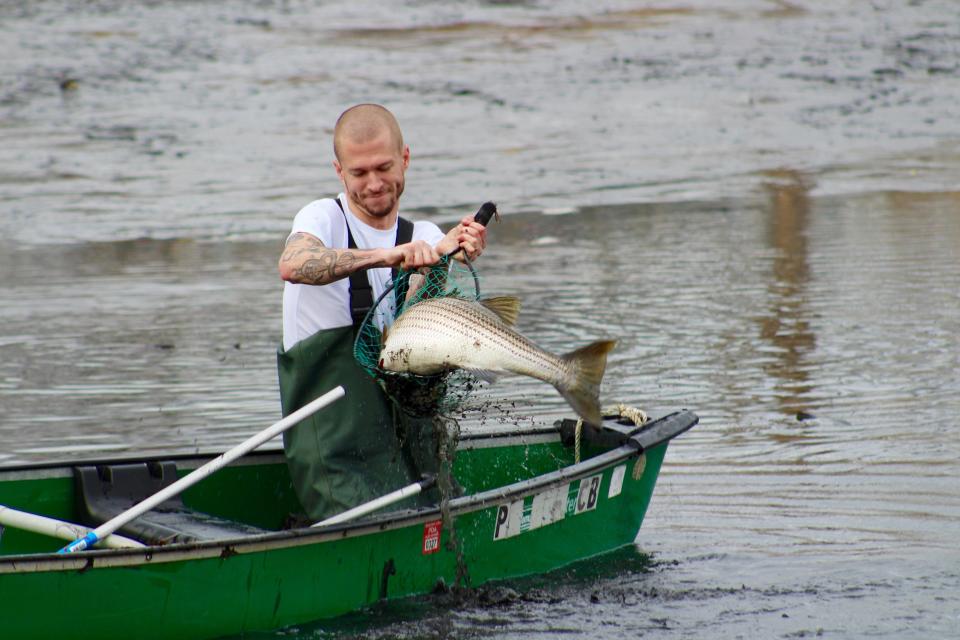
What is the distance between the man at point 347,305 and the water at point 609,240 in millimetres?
570

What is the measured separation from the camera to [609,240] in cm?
1599

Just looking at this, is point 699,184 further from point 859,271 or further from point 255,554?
point 255,554

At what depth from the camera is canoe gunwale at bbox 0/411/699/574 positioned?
5305 mm

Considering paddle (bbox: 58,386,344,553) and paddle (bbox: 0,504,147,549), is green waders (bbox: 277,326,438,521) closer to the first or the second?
paddle (bbox: 58,386,344,553)

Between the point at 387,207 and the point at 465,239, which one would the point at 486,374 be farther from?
the point at 387,207

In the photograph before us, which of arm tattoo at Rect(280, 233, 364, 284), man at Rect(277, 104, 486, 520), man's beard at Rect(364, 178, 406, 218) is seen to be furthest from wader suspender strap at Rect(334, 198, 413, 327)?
arm tattoo at Rect(280, 233, 364, 284)

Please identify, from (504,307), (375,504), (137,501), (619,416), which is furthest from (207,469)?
(619,416)

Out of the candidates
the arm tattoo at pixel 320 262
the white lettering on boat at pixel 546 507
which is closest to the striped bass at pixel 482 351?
the arm tattoo at pixel 320 262

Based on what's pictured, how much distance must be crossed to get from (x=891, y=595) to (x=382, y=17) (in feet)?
77.7

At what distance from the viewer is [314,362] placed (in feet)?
20.1

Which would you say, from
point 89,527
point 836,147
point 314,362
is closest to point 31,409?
point 89,527

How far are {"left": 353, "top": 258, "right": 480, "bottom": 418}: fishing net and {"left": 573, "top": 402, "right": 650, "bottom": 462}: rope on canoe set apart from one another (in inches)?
52.8

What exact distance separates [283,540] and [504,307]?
1165 millimetres

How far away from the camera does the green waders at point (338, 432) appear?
6133 millimetres
